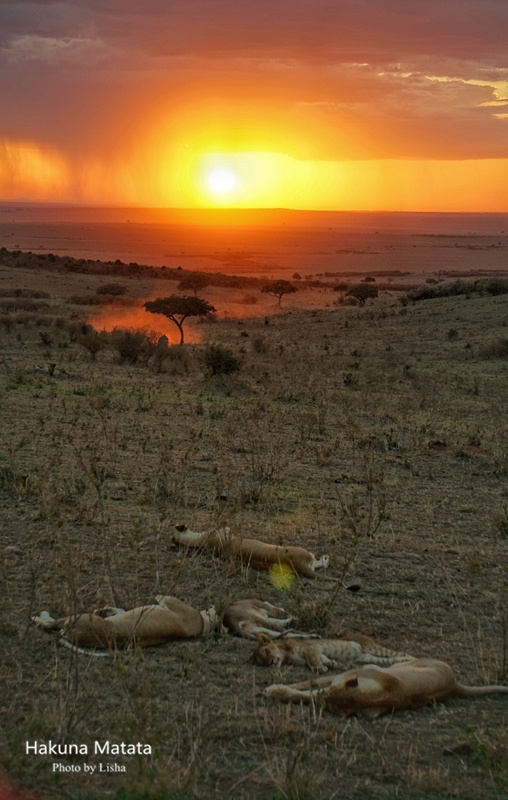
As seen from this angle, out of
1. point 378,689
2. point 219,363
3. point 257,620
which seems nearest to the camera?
point 378,689

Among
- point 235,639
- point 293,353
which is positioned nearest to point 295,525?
point 235,639

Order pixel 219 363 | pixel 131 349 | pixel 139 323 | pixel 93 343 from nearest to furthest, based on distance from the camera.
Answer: pixel 219 363 → pixel 131 349 → pixel 93 343 → pixel 139 323

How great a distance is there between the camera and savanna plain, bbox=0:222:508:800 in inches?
131

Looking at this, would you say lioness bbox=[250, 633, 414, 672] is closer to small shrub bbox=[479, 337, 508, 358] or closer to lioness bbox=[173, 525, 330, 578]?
lioness bbox=[173, 525, 330, 578]

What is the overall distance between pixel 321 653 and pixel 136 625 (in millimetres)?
1044

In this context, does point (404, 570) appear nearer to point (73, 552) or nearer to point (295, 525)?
point (295, 525)

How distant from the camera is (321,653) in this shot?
4.34 m

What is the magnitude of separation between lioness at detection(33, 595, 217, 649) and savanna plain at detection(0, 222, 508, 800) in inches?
3.2

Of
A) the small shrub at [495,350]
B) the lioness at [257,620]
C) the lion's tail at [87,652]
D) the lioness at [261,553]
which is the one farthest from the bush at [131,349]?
the lion's tail at [87,652]

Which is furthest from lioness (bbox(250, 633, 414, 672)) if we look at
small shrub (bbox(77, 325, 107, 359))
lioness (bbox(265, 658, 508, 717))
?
small shrub (bbox(77, 325, 107, 359))

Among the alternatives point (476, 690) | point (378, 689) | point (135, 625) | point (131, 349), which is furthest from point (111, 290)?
point (378, 689)

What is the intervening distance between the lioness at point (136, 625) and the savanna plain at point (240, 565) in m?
0.08

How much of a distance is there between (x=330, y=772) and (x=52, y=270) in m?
50.0

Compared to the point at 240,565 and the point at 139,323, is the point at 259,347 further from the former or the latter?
the point at 240,565
